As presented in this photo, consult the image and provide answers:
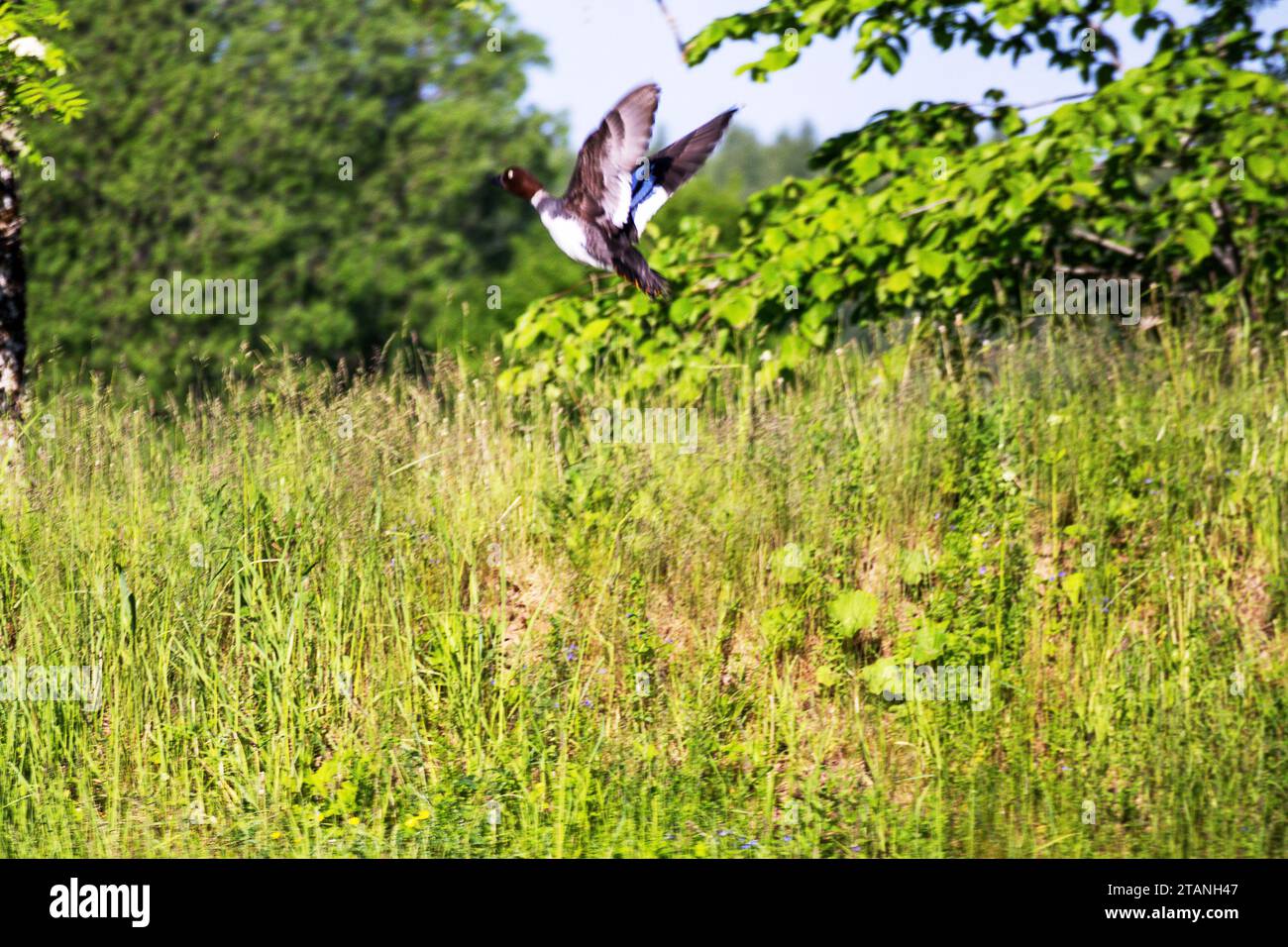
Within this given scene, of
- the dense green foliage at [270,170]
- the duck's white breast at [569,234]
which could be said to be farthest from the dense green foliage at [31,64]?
the dense green foliage at [270,170]

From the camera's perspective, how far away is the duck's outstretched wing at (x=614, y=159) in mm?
4387

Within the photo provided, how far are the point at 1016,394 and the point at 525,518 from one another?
237 centimetres

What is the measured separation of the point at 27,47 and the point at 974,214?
4.25 meters

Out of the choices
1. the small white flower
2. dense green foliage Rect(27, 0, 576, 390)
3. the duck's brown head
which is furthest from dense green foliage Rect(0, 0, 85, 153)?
dense green foliage Rect(27, 0, 576, 390)

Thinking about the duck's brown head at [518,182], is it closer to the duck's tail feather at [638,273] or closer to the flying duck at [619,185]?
the flying duck at [619,185]

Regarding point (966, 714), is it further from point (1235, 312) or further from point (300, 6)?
point (300, 6)

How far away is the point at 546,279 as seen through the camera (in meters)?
20.8

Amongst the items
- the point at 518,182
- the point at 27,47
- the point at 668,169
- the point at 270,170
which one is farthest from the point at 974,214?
the point at 270,170

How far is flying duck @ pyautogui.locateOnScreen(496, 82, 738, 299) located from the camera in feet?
14.5

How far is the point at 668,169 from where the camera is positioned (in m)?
5.17

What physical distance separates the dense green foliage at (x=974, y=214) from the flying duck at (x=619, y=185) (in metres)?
1.10

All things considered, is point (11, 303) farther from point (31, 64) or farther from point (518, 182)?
point (518, 182)

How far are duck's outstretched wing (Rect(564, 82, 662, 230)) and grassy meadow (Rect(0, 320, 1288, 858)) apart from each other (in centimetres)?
110

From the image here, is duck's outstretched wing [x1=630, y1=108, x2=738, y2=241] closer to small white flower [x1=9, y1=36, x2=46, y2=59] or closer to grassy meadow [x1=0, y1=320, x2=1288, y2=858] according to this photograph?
grassy meadow [x1=0, y1=320, x2=1288, y2=858]
